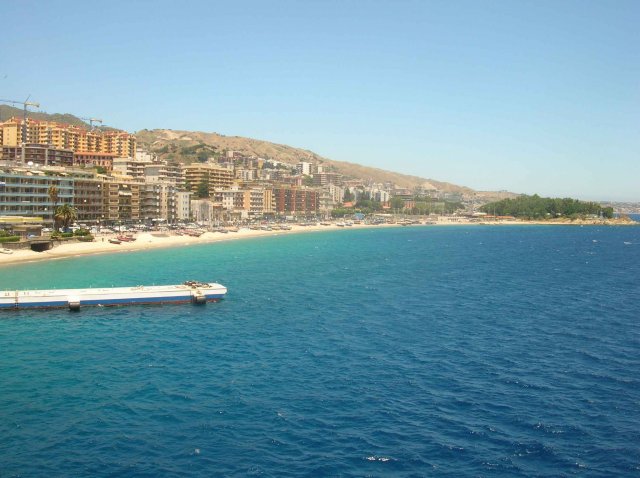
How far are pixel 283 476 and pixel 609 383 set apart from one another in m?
23.3

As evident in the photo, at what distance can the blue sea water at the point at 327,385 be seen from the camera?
26.6 meters

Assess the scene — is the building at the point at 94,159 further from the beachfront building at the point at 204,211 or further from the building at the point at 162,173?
the beachfront building at the point at 204,211

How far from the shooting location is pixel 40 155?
16575 cm

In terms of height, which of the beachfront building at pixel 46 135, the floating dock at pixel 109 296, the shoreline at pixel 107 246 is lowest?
the floating dock at pixel 109 296

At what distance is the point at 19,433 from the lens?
92.4 feet

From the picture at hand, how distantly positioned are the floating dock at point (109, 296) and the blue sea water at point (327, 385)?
1.68 m

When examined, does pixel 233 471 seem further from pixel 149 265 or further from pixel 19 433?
pixel 149 265

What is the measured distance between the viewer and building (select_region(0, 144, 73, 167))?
164 meters

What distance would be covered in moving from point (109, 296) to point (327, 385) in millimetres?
31802

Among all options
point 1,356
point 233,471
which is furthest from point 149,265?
point 233,471

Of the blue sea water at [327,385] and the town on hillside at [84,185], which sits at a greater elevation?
the town on hillside at [84,185]

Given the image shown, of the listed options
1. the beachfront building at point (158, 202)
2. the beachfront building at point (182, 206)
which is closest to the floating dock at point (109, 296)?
the beachfront building at point (158, 202)

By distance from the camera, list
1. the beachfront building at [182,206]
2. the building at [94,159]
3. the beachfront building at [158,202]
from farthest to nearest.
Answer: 1. the building at [94,159]
2. the beachfront building at [182,206]
3. the beachfront building at [158,202]

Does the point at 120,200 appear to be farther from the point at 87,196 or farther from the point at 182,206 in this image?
the point at 182,206
